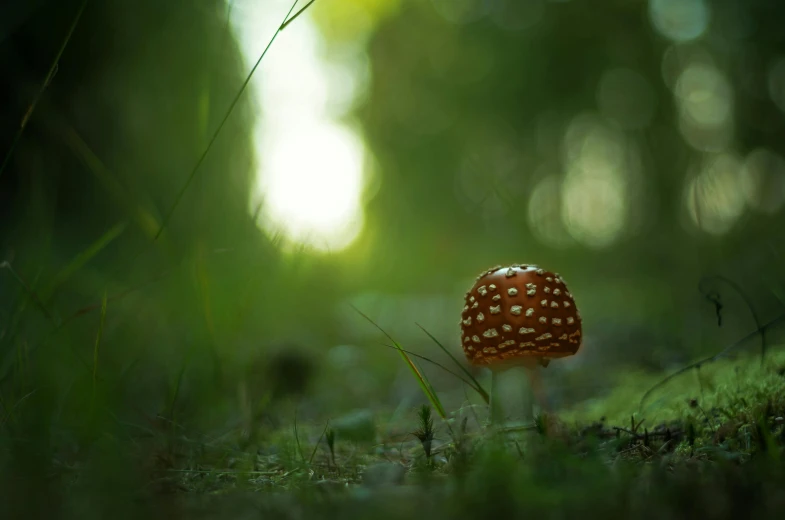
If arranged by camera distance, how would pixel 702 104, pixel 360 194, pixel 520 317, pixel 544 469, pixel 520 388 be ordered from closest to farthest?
pixel 544 469 → pixel 520 317 → pixel 520 388 → pixel 702 104 → pixel 360 194

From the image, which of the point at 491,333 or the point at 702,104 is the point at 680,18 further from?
the point at 491,333

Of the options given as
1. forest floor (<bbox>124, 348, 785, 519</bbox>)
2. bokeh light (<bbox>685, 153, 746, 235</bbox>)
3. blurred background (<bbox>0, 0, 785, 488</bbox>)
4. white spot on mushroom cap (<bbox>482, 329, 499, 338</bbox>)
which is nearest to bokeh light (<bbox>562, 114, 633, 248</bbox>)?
blurred background (<bbox>0, 0, 785, 488</bbox>)

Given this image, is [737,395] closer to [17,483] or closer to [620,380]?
[620,380]

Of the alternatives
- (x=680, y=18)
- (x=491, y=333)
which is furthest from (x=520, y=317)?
(x=680, y=18)

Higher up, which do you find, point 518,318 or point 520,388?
point 518,318

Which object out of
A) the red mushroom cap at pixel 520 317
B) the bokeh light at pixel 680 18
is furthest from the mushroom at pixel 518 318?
the bokeh light at pixel 680 18

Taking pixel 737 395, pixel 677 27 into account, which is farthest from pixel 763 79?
pixel 737 395
